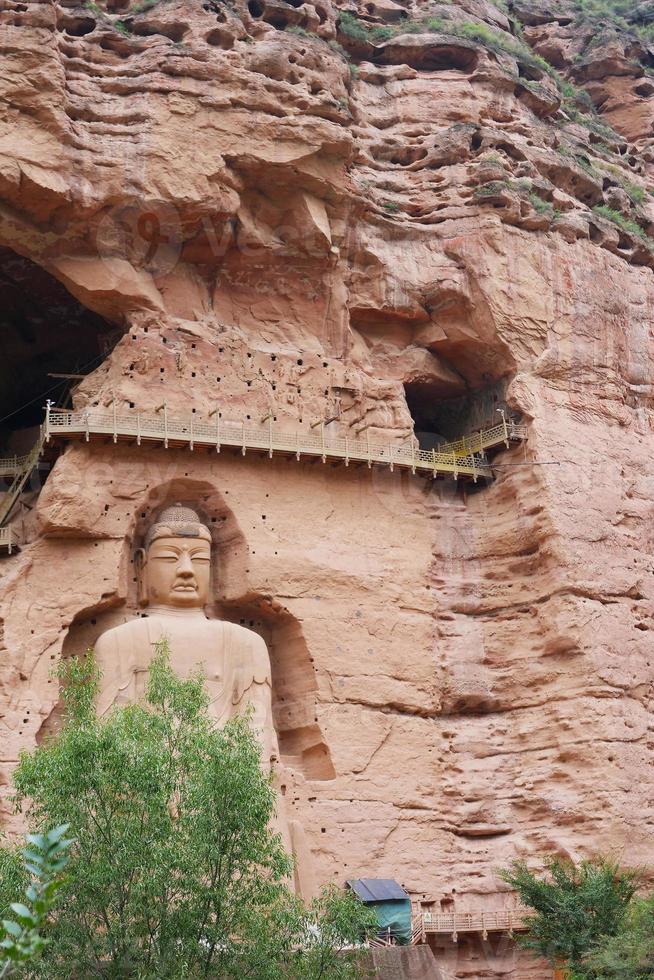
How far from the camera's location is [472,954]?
61.4ft

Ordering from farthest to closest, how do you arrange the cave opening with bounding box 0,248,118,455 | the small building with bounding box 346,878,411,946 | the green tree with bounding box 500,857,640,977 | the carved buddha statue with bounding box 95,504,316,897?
Result: the cave opening with bounding box 0,248,118,455 → the carved buddha statue with bounding box 95,504,316,897 → the small building with bounding box 346,878,411,946 → the green tree with bounding box 500,857,640,977

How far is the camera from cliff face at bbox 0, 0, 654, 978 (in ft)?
63.9

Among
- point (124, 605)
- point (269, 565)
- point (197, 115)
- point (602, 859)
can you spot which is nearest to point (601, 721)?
point (602, 859)

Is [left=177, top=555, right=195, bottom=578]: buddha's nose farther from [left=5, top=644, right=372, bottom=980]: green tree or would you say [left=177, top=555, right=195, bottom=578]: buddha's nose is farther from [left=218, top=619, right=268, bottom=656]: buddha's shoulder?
[left=5, top=644, right=372, bottom=980]: green tree

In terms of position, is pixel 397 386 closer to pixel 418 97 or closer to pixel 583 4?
pixel 418 97

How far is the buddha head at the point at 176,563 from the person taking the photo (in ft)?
63.8

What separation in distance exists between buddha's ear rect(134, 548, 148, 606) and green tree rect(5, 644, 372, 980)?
5.66m

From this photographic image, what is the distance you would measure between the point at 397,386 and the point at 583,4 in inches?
511

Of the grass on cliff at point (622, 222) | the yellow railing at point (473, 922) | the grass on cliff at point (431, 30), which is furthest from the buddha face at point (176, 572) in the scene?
the grass on cliff at point (431, 30)

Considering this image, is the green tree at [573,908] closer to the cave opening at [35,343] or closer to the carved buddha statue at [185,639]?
the carved buddha statue at [185,639]

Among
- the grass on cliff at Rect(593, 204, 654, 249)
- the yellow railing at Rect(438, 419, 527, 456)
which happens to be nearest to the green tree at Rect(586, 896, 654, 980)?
the yellow railing at Rect(438, 419, 527, 456)

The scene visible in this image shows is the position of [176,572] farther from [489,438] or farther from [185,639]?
[489,438]

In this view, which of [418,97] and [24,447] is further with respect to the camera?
[418,97]

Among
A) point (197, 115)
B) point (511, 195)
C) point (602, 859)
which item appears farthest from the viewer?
point (511, 195)
